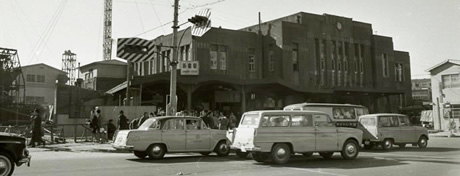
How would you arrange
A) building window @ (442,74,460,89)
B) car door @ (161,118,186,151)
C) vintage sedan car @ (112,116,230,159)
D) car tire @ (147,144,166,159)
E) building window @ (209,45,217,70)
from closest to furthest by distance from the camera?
vintage sedan car @ (112,116,230,159) < car tire @ (147,144,166,159) < car door @ (161,118,186,151) < building window @ (209,45,217,70) < building window @ (442,74,460,89)

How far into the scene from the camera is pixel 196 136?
585 inches

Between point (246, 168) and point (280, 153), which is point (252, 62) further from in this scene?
point (246, 168)

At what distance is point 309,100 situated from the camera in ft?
118

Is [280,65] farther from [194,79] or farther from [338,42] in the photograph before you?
[194,79]

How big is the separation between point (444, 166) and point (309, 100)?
24478 mm

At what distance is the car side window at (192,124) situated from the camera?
14836 millimetres

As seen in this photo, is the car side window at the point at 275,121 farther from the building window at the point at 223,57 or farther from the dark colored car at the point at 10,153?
the building window at the point at 223,57

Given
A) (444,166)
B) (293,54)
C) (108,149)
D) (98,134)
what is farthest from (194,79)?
(444,166)

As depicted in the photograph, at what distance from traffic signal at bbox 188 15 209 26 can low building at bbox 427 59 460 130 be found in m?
28.9

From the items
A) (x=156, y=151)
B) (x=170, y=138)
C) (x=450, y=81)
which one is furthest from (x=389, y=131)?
(x=450, y=81)

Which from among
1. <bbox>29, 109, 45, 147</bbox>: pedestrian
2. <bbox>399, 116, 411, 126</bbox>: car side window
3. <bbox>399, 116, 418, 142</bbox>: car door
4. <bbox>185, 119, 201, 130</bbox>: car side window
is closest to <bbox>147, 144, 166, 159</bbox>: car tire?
<bbox>185, 119, 201, 130</bbox>: car side window

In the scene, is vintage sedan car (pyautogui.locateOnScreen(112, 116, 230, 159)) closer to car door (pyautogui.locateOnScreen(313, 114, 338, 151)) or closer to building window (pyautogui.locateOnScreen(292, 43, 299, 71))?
car door (pyautogui.locateOnScreen(313, 114, 338, 151))

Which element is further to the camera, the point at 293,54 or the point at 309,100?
the point at 293,54

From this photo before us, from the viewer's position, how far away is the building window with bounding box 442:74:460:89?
38.4 metres
